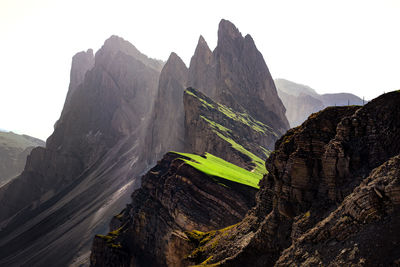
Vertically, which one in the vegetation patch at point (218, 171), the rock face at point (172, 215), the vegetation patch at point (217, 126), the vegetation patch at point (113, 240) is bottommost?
the vegetation patch at point (113, 240)

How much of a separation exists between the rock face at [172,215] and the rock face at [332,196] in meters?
25.5

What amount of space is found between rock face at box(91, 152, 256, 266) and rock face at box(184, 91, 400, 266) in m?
25.5

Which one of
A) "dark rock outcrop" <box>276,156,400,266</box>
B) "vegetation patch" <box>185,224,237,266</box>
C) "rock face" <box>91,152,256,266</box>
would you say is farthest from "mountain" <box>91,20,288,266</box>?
"dark rock outcrop" <box>276,156,400,266</box>

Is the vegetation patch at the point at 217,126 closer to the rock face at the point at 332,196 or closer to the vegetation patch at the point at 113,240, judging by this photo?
the vegetation patch at the point at 113,240

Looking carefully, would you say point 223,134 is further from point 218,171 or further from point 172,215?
point 172,215

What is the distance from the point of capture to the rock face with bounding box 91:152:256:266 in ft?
190

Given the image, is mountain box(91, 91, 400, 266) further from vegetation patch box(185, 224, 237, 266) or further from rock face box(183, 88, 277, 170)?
rock face box(183, 88, 277, 170)

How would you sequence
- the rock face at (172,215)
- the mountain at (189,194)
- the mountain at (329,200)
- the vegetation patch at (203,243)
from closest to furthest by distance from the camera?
the mountain at (329,200) < the vegetation patch at (203,243) < the rock face at (172,215) < the mountain at (189,194)

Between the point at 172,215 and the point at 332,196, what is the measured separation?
42601 millimetres

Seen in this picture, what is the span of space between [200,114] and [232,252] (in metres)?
111

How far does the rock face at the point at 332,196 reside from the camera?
722 inches

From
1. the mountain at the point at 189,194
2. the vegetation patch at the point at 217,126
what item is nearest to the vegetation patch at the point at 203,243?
the mountain at the point at 189,194

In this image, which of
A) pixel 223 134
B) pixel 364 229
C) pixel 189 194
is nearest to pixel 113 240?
pixel 189 194

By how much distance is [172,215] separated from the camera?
62031mm
